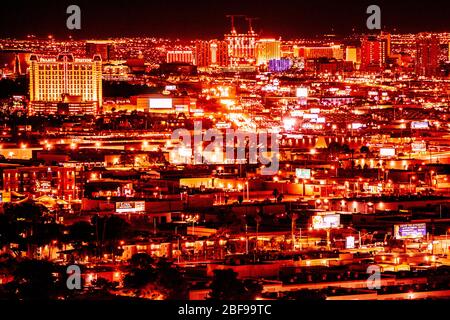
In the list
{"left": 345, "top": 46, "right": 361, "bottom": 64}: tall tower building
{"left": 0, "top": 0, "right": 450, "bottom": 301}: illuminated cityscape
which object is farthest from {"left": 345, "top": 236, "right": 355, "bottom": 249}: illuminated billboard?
{"left": 345, "top": 46, "right": 361, "bottom": 64}: tall tower building

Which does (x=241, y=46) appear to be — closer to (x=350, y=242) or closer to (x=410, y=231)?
(x=410, y=231)

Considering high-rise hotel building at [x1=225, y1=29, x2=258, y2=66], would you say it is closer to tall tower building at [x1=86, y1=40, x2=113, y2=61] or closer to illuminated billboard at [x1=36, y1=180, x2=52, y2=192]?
tall tower building at [x1=86, y1=40, x2=113, y2=61]

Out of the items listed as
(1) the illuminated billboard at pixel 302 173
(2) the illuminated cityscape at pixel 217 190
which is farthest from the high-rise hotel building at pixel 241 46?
(1) the illuminated billboard at pixel 302 173

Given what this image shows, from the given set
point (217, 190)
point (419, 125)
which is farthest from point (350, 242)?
point (419, 125)

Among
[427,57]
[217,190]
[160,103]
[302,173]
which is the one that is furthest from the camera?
[427,57]
